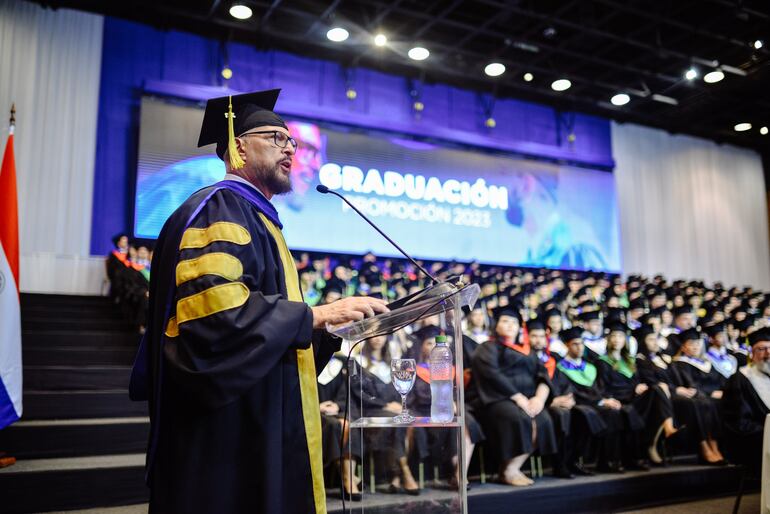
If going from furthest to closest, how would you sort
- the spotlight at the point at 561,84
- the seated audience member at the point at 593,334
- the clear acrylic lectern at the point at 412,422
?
the spotlight at the point at 561,84 → the seated audience member at the point at 593,334 → the clear acrylic lectern at the point at 412,422

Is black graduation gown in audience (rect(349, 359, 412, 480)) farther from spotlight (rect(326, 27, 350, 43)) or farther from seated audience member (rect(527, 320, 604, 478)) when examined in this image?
spotlight (rect(326, 27, 350, 43))

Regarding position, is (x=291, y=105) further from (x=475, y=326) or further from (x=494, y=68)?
(x=475, y=326)

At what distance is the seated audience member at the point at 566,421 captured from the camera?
16.8ft

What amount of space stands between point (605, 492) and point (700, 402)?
6.34ft

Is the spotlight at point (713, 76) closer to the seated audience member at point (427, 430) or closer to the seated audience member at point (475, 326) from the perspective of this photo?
the seated audience member at point (475, 326)

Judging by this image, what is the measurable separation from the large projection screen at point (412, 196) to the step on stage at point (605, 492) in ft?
21.8

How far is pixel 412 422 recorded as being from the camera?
6.73 feet

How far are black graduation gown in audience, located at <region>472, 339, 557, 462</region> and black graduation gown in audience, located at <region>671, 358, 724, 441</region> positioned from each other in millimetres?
1785

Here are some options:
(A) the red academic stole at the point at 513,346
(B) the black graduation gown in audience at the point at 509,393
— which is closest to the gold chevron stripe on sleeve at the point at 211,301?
(B) the black graduation gown in audience at the point at 509,393

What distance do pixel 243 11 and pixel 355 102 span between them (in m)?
3.02

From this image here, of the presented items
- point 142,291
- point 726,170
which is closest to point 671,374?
point 142,291

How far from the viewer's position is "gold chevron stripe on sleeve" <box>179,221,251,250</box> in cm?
169

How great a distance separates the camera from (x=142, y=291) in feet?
21.7

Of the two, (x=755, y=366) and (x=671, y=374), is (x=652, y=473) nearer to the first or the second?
(x=755, y=366)
